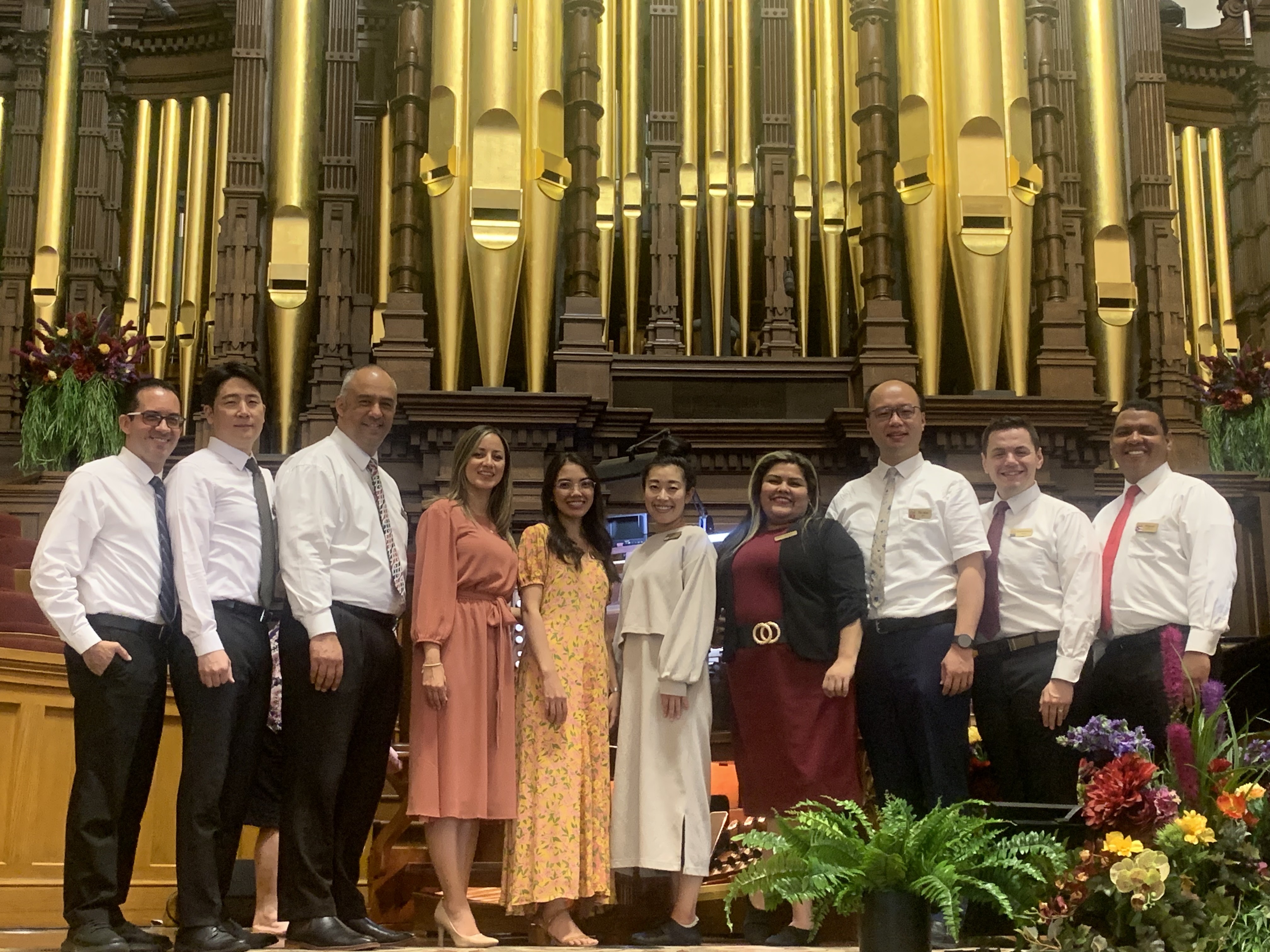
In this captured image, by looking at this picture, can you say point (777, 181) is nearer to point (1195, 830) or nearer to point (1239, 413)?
point (1239, 413)

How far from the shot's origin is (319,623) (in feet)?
11.4

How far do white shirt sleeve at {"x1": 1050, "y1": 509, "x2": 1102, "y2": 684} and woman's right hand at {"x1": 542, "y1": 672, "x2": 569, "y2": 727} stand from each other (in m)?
1.21

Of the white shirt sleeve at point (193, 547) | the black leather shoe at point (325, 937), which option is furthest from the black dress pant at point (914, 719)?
the white shirt sleeve at point (193, 547)

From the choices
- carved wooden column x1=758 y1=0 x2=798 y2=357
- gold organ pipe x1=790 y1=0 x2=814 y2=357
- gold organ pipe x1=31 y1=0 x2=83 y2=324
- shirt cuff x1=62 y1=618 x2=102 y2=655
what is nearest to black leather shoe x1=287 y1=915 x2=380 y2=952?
shirt cuff x1=62 y1=618 x2=102 y2=655

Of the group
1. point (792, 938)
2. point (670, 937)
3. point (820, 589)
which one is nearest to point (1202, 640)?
point (820, 589)

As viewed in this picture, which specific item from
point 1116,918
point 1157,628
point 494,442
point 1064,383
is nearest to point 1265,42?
point 1064,383

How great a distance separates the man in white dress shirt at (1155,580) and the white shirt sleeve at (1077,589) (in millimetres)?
Result: 61

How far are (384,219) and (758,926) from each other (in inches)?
164

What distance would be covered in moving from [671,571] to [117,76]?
17.1 feet

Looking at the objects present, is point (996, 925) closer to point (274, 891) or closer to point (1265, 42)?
point (274, 891)

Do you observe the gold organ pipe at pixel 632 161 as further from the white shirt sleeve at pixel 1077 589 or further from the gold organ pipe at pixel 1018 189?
the white shirt sleeve at pixel 1077 589

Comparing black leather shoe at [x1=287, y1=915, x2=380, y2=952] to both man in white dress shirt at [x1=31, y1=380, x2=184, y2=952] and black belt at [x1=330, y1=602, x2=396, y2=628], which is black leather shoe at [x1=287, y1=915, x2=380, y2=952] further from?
black belt at [x1=330, y1=602, x2=396, y2=628]

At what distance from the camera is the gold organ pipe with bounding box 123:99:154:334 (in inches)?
296

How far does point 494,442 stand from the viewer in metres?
3.83
